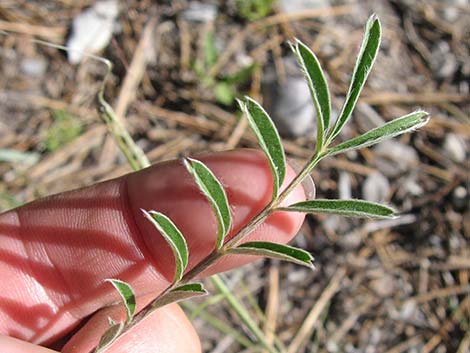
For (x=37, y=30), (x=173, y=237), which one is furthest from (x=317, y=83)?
(x=37, y=30)

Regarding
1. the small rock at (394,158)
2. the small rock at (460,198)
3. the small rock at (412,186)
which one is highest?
the small rock at (394,158)

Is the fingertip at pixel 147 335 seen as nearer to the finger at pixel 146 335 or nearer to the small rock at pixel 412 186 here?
the finger at pixel 146 335

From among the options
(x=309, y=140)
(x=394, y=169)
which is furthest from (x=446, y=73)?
(x=309, y=140)

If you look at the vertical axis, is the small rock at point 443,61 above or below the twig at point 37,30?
below

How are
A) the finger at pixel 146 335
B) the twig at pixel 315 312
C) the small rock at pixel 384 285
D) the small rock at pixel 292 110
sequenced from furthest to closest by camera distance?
the small rock at pixel 292 110
the small rock at pixel 384 285
the twig at pixel 315 312
the finger at pixel 146 335

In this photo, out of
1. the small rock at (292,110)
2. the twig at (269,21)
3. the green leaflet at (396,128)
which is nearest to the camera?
the green leaflet at (396,128)

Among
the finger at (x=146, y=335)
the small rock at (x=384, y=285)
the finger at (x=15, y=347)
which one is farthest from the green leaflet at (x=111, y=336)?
the small rock at (x=384, y=285)

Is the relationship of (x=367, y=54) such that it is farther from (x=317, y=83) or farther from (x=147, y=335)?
(x=147, y=335)
